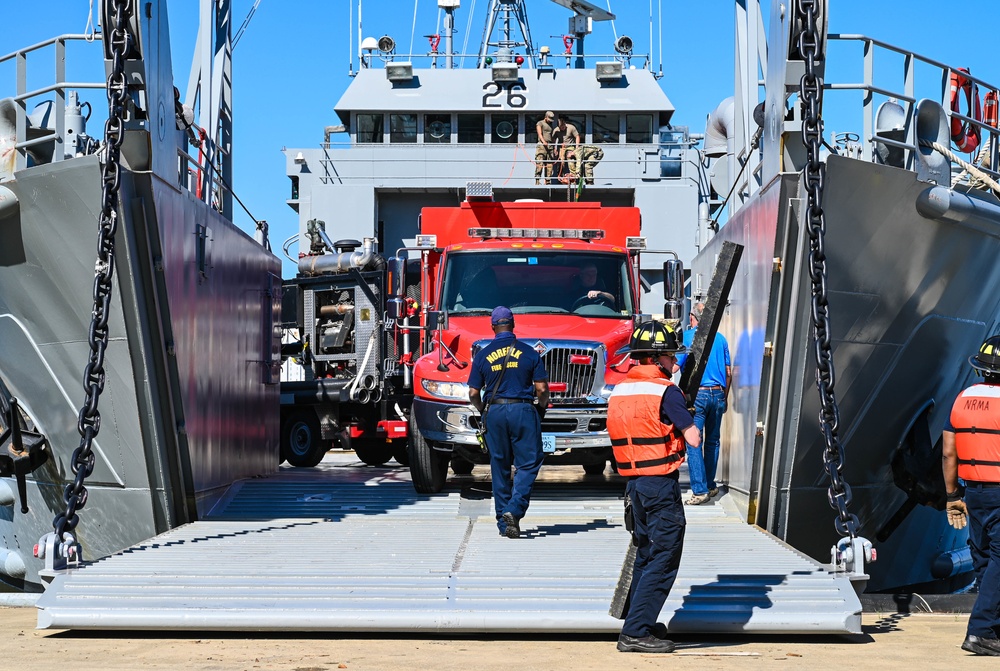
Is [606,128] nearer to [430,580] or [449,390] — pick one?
[449,390]

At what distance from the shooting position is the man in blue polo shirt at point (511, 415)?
9.82 m

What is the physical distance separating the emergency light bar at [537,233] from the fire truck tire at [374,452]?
5.96 m

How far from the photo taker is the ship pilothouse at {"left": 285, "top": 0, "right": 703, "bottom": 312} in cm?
2652

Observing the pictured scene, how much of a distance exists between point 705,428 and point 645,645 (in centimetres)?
471

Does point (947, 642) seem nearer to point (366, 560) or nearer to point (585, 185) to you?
point (366, 560)

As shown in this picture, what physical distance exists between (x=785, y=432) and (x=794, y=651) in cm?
299

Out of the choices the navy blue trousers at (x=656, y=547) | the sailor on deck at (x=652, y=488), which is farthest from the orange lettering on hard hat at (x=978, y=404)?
the navy blue trousers at (x=656, y=547)

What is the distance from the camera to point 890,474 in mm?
10562

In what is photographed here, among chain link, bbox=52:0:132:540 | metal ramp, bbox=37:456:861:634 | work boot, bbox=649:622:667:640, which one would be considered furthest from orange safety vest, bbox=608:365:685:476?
chain link, bbox=52:0:132:540

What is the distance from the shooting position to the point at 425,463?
11.9m

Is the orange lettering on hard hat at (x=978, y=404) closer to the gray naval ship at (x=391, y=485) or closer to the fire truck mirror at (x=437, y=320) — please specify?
the gray naval ship at (x=391, y=485)

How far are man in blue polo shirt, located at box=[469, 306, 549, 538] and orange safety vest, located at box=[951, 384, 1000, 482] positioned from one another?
→ 3425 mm

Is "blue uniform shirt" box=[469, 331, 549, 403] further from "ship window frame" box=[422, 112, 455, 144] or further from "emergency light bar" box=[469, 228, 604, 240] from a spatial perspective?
"ship window frame" box=[422, 112, 455, 144]

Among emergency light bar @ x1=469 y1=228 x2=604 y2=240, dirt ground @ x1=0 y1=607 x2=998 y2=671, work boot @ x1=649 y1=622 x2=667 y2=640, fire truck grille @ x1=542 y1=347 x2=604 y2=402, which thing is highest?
emergency light bar @ x1=469 y1=228 x2=604 y2=240
